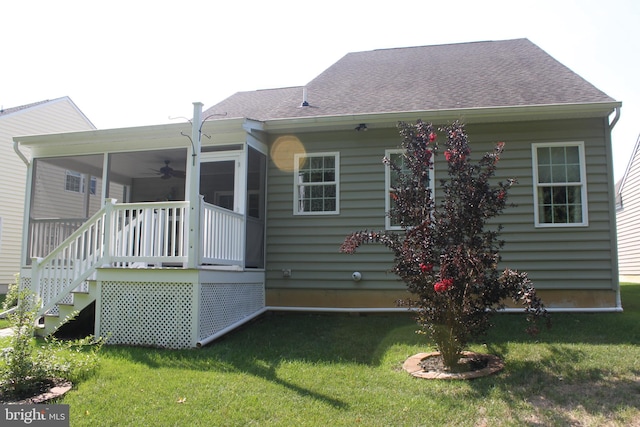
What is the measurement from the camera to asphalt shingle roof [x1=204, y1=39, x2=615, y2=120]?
8586 mm

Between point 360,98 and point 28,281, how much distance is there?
276 inches

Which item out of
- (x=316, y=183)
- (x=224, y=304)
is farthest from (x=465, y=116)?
(x=224, y=304)

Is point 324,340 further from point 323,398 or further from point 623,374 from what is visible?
point 623,374

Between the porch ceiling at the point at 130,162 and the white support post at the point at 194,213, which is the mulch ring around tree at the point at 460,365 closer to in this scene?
the white support post at the point at 194,213

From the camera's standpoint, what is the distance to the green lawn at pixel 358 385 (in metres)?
4.14

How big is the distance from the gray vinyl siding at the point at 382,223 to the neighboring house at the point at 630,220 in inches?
454

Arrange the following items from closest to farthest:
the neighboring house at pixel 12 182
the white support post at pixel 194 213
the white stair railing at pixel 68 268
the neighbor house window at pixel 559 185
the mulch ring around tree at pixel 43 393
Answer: the mulch ring around tree at pixel 43 393 < the white support post at pixel 194 213 < the white stair railing at pixel 68 268 < the neighbor house window at pixel 559 185 < the neighboring house at pixel 12 182

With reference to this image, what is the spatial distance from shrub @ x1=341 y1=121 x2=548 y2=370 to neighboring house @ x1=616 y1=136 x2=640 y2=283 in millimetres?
15255

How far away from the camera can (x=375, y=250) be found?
844 cm

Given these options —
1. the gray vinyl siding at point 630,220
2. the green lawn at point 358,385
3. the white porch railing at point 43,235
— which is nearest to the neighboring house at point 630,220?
the gray vinyl siding at point 630,220

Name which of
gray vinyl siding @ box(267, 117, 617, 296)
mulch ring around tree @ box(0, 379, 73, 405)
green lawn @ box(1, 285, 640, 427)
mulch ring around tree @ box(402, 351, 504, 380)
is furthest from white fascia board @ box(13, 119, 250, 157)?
mulch ring around tree @ box(402, 351, 504, 380)

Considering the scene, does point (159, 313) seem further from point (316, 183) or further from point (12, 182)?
point (12, 182)

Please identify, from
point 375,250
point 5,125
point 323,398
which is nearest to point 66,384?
point 323,398

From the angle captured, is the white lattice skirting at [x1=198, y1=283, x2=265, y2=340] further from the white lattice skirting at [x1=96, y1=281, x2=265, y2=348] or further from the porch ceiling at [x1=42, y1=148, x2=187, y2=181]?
the porch ceiling at [x1=42, y1=148, x2=187, y2=181]
